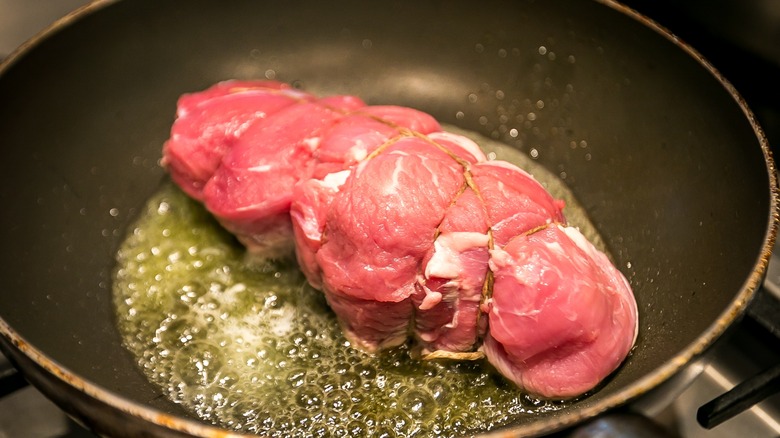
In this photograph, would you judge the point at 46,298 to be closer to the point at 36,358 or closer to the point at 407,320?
the point at 36,358

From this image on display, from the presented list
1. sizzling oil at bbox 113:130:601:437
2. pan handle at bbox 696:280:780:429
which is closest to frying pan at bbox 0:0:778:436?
sizzling oil at bbox 113:130:601:437

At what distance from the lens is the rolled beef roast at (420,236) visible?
49.5 inches

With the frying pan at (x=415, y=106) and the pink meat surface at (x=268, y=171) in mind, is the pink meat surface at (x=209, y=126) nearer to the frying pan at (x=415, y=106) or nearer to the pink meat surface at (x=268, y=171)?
the pink meat surface at (x=268, y=171)

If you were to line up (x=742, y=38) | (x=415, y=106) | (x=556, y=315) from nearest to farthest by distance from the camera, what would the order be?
(x=556, y=315) → (x=742, y=38) → (x=415, y=106)

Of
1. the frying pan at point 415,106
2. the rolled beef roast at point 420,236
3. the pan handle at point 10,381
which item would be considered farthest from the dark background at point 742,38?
the pan handle at point 10,381

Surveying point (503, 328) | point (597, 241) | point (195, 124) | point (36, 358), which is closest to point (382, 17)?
point (195, 124)

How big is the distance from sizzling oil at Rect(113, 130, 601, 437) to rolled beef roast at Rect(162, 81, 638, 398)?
0.23ft

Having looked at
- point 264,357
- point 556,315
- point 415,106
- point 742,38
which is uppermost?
point 742,38

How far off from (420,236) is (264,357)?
482mm

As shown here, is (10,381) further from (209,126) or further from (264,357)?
(209,126)

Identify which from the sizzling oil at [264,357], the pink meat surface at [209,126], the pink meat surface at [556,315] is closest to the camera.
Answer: the pink meat surface at [556,315]

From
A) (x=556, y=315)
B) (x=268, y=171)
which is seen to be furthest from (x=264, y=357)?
(x=556, y=315)

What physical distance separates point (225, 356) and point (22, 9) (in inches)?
53.5

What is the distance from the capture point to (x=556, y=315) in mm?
1229
